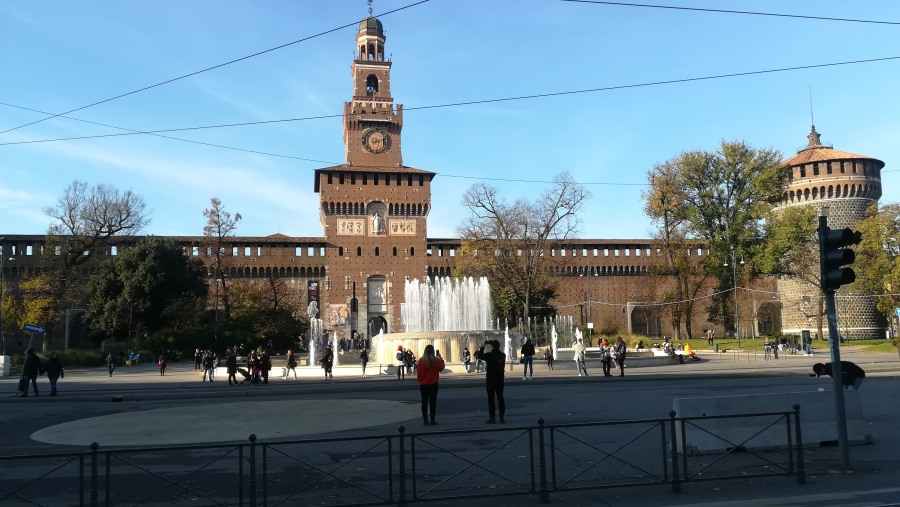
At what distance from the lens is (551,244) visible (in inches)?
1900

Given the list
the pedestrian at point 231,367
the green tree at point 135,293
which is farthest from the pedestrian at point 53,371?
the green tree at point 135,293

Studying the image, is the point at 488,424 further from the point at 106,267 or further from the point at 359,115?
the point at 359,115

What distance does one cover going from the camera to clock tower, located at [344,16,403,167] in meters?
59.8

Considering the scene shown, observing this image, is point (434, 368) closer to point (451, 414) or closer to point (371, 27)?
point (451, 414)

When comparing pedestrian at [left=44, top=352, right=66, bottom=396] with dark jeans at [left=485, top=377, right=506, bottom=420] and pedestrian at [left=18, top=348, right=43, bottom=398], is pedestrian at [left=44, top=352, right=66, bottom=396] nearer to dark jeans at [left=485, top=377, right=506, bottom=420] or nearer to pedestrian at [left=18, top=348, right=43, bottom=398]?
pedestrian at [left=18, top=348, right=43, bottom=398]

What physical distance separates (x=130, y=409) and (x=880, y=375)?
1841 centimetres

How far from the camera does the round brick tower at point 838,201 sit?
50906 millimetres

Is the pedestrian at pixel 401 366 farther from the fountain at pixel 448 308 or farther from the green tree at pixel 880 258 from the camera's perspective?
the green tree at pixel 880 258

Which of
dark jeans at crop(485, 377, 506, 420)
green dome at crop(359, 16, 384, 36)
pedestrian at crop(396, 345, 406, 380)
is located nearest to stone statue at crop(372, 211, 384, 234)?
green dome at crop(359, 16, 384, 36)

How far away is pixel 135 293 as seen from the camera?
45.4m

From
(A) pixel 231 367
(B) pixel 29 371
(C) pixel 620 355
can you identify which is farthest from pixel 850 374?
(B) pixel 29 371

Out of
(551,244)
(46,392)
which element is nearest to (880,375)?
(46,392)

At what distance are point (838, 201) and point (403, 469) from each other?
187 feet

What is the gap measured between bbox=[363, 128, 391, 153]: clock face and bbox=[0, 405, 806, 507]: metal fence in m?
52.9
